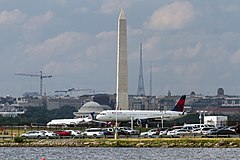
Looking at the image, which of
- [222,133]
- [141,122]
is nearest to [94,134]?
[222,133]

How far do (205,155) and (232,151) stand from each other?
6145mm

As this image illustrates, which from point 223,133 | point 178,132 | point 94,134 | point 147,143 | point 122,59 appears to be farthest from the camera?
point 122,59

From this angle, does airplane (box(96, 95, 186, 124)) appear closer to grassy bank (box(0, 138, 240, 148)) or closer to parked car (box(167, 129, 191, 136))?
parked car (box(167, 129, 191, 136))

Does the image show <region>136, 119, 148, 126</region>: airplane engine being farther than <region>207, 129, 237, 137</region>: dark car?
Yes

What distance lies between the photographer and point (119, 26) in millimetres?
166375

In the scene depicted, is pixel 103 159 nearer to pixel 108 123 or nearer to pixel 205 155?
pixel 205 155

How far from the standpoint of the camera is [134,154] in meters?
79.5

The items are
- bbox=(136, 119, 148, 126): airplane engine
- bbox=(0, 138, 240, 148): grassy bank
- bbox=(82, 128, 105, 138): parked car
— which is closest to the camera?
bbox=(0, 138, 240, 148): grassy bank

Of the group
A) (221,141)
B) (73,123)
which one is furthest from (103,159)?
(73,123)

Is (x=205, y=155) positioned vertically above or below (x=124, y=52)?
below

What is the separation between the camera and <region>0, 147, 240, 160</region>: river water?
73.9 metres

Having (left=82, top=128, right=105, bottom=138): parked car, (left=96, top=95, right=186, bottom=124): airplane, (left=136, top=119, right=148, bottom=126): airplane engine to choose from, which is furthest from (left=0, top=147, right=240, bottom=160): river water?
(left=136, top=119, right=148, bottom=126): airplane engine

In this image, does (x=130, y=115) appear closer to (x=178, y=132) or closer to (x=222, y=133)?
(x=178, y=132)

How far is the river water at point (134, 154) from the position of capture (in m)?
73.9
